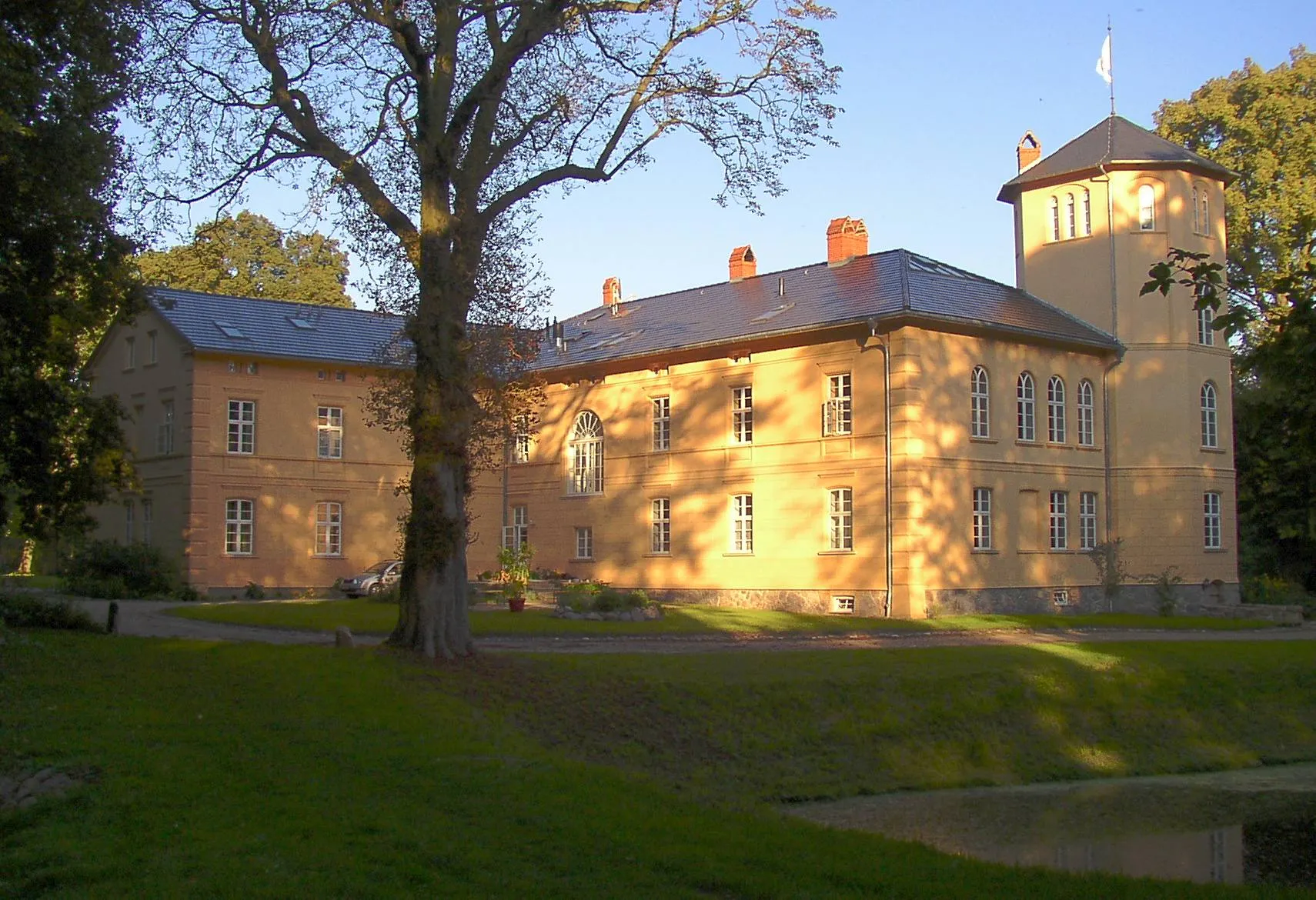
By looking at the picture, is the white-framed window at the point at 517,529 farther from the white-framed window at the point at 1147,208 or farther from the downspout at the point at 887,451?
the white-framed window at the point at 1147,208

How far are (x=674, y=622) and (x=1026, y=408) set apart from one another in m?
13.0

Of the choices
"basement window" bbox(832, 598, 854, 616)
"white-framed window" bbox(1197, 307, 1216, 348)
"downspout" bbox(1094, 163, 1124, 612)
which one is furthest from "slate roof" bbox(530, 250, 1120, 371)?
"basement window" bbox(832, 598, 854, 616)

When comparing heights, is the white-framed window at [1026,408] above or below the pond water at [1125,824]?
above

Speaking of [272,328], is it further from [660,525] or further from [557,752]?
[557,752]

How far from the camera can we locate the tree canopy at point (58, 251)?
1691cm

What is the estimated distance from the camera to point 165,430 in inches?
1569

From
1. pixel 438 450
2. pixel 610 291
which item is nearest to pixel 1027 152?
pixel 610 291

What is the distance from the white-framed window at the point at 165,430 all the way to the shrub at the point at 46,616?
17277 mm

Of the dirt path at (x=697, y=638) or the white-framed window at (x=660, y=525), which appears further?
the white-framed window at (x=660, y=525)

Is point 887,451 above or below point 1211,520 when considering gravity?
above

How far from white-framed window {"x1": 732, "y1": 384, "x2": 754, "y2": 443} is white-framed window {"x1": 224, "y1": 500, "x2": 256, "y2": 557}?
14.3 m

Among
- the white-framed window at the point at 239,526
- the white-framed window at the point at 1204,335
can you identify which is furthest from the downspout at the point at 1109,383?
the white-framed window at the point at 239,526

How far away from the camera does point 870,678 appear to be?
19.7 metres

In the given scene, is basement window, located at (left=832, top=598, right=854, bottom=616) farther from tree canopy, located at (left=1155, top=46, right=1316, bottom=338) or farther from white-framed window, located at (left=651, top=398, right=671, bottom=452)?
tree canopy, located at (left=1155, top=46, right=1316, bottom=338)
